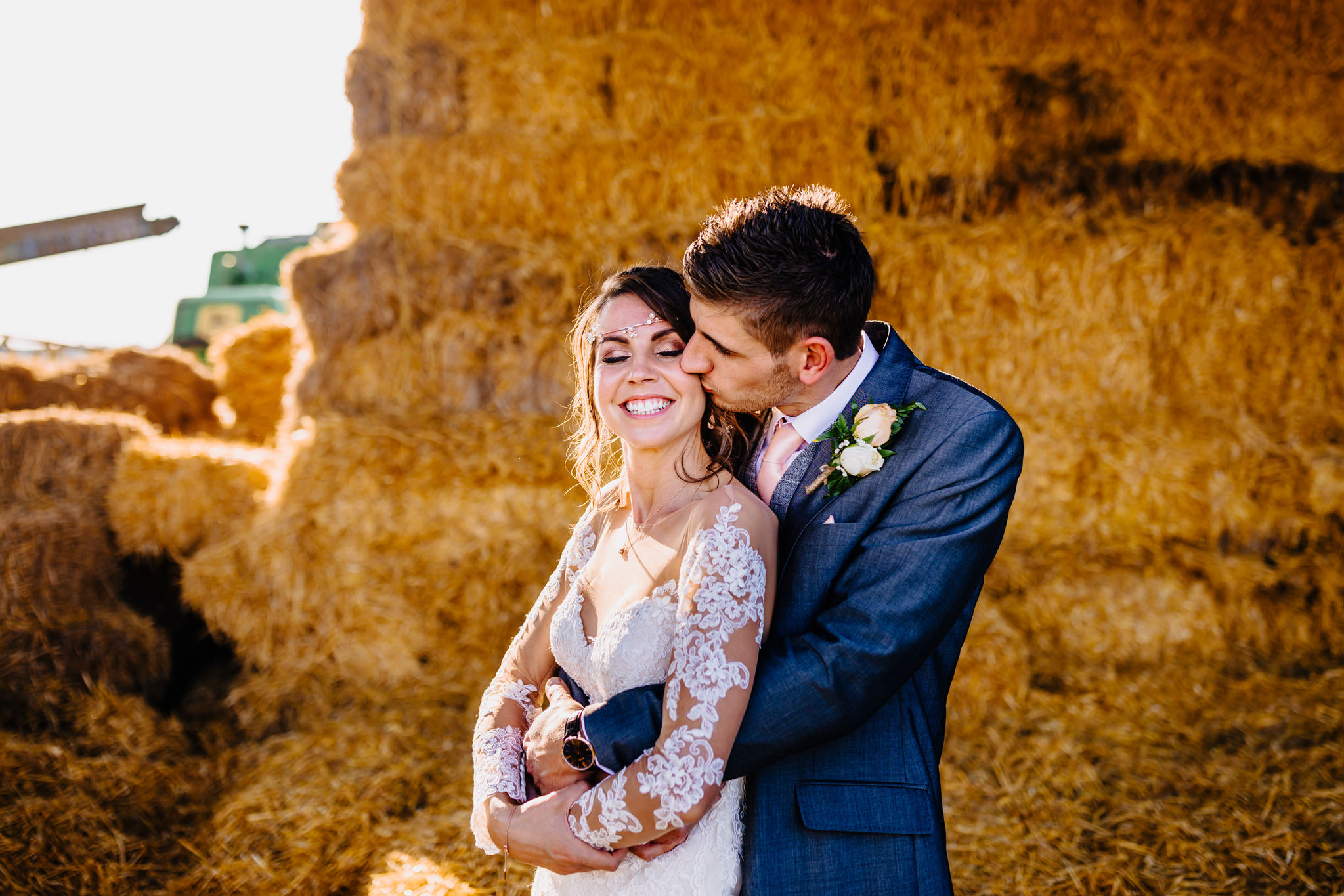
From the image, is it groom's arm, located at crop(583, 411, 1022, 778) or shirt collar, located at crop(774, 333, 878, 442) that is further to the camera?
shirt collar, located at crop(774, 333, 878, 442)

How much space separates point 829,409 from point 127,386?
720cm

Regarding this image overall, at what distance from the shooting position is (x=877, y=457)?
1.84 m

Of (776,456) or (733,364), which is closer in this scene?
(733,364)

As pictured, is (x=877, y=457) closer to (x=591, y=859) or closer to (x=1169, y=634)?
(x=591, y=859)

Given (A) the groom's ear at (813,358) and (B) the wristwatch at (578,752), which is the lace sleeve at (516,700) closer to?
(B) the wristwatch at (578,752)

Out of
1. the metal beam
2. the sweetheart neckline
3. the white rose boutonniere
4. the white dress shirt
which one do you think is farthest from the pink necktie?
the metal beam

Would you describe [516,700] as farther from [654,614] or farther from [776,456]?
[776,456]

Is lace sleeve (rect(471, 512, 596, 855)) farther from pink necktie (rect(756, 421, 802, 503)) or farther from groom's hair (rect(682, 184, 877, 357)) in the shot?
groom's hair (rect(682, 184, 877, 357))

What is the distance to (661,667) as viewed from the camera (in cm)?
188

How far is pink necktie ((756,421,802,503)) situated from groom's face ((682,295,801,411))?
0.10 m

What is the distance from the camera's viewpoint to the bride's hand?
1.82 metres

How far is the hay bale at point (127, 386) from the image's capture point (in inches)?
272

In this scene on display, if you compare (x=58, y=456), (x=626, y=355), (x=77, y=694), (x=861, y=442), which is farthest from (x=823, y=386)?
(x=58, y=456)

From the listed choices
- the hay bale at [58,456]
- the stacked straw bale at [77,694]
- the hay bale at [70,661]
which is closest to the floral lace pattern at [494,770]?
the stacked straw bale at [77,694]
